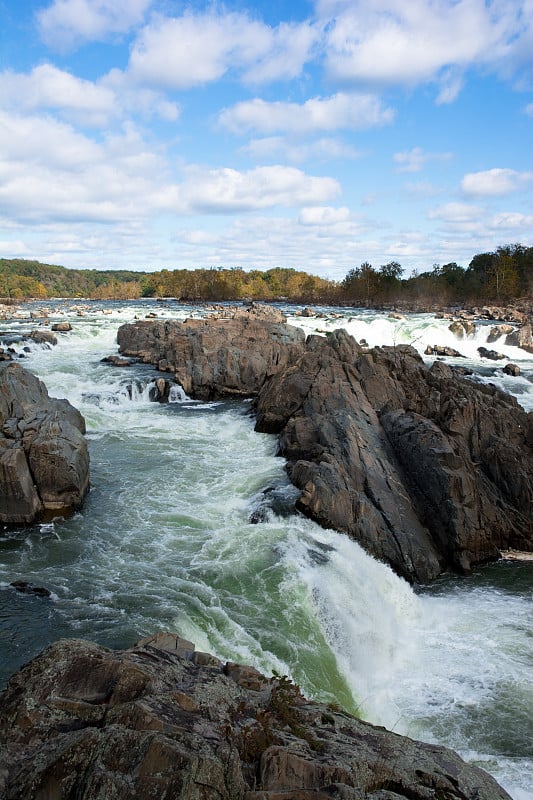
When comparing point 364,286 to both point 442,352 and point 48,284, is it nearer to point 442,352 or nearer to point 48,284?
point 442,352

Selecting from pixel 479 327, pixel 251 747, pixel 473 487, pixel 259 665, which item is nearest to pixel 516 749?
pixel 259 665

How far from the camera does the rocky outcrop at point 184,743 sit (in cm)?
446

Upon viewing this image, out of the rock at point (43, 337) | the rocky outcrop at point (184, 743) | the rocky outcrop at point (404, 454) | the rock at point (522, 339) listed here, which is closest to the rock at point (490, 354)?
the rock at point (522, 339)

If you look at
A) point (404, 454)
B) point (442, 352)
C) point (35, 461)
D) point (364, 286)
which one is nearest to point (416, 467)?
point (404, 454)

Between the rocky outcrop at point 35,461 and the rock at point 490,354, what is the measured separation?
108 feet

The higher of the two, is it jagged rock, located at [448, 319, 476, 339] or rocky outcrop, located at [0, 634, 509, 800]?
jagged rock, located at [448, 319, 476, 339]

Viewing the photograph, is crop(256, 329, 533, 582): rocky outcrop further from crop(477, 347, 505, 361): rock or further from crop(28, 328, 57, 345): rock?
crop(28, 328, 57, 345): rock

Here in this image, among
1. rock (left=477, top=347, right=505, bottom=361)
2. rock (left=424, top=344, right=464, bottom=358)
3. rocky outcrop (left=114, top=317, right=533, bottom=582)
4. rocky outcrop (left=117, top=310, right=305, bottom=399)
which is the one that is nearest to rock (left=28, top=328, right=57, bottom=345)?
rocky outcrop (left=117, top=310, right=305, bottom=399)

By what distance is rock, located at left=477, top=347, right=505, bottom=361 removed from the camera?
39.2 meters

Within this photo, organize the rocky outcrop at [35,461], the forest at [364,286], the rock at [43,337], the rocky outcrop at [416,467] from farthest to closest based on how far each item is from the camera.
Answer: the forest at [364,286] < the rock at [43,337] < the rocky outcrop at [416,467] < the rocky outcrop at [35,461]

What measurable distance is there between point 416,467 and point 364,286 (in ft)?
298

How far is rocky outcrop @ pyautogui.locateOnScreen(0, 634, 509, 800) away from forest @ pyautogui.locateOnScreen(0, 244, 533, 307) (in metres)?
85.1

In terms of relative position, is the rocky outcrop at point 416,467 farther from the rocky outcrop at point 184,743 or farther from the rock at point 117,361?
the rock at point 117,361

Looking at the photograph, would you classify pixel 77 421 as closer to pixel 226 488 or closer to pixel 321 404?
pixel 226 488
